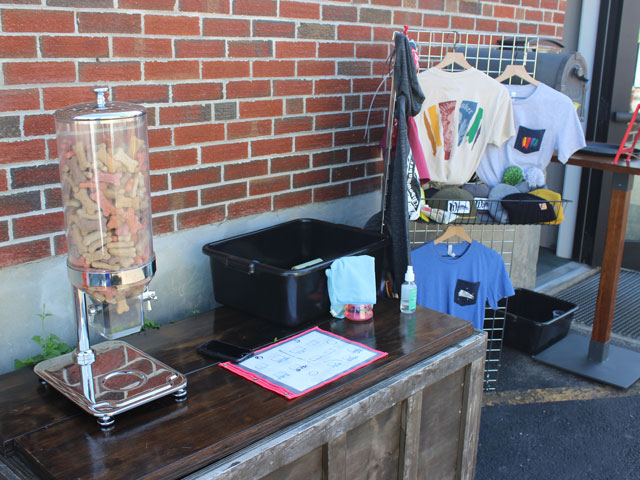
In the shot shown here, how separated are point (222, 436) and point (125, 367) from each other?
399 millimetres

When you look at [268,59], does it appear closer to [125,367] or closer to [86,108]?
[86,108]

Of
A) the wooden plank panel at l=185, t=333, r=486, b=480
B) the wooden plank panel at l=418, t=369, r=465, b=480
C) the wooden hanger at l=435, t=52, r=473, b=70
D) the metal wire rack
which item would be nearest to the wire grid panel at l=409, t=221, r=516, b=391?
the metal wire rack

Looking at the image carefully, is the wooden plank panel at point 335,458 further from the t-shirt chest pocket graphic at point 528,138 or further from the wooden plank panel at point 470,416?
the t-shirt chest pocket graphic at point 528,138

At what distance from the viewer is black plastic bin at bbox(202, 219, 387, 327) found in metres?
2.09

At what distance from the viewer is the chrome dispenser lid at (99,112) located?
57.6 inches

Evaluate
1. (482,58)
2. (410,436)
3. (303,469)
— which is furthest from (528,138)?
(303,469)

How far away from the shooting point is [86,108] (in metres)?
1.55

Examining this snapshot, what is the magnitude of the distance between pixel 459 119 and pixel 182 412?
6.15 feet

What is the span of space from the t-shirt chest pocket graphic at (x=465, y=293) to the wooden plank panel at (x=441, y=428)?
0.79 meters

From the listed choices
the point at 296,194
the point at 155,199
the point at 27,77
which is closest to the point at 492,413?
the point at 296,194

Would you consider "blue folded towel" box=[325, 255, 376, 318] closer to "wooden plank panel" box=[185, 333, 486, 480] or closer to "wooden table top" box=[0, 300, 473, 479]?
"wooden table top" box=[0, 300, 473, 479]

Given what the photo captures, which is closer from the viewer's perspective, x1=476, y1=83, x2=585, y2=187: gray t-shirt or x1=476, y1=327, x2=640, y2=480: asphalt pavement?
x1=476, y1=327, x2=640, y2=480: asphalt pavement

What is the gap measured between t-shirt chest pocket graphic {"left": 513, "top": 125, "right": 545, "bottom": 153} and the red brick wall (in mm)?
665

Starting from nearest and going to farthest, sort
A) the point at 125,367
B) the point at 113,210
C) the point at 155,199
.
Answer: the point at 113,210 → the point at 125,367 → the point at 155,199
